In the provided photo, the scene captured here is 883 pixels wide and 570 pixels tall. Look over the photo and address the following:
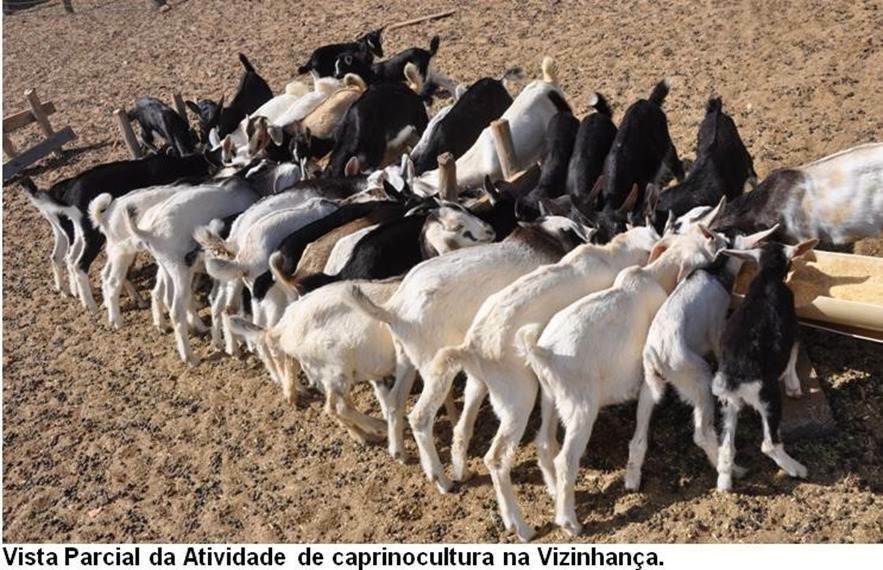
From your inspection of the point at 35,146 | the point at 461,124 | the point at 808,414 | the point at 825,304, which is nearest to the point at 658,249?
the point at 825,304

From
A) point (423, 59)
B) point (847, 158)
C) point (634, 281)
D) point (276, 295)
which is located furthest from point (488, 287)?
point (423, 59)

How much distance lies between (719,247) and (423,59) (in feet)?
19.7

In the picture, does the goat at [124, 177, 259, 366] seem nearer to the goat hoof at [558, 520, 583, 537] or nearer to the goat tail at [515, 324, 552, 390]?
the goat tail at [515, 324, 552, 390]

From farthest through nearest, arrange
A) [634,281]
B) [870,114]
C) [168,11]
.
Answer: [168,11]
[870,114]
[634,281]

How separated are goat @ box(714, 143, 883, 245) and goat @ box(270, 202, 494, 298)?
1616 millimetres

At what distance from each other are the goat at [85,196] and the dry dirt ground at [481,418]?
44 centimetres

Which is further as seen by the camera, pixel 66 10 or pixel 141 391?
pixel 66 10

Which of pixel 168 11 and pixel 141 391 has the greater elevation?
pixel 168 11

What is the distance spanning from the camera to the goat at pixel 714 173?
617cm

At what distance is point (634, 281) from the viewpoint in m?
4.63

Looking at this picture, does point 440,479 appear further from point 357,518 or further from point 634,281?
point 634,281

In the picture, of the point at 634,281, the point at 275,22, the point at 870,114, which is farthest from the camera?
the point at 275,22

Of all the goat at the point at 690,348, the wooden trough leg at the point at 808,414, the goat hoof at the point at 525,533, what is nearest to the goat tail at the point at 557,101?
the goat at the point at 690,348

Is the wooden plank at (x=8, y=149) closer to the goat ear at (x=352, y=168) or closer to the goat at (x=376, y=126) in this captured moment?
the goat at (x=376, y=126)
